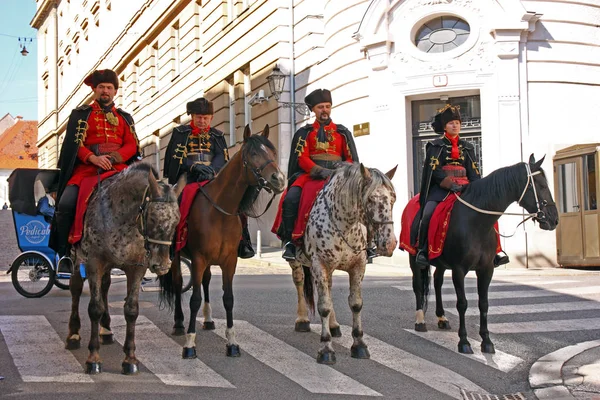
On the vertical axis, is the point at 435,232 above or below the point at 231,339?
above

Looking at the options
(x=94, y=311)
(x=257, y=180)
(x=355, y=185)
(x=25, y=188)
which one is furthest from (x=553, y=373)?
(x=25, y=188)

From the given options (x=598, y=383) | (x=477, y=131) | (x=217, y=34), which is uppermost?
(x=217, y=34)

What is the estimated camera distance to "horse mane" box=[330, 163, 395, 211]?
21.9 ft

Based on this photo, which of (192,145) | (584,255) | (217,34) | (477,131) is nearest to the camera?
(192,145)

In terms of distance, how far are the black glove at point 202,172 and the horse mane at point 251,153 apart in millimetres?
730

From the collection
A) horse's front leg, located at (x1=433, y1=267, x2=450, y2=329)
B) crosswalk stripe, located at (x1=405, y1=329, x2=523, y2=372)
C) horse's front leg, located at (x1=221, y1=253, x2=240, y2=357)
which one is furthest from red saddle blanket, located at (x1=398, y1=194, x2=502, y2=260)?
horse's front leg, located at (x1=221, y1=253, x2=240, y2=357)

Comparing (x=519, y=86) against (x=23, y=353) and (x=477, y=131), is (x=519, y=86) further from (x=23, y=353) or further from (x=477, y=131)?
(x=23, y=353)

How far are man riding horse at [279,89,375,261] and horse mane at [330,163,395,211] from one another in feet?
2.63

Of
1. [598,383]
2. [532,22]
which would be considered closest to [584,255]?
[532,22]

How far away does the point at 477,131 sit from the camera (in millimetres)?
17484

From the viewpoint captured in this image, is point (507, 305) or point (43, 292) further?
point (43, 292)

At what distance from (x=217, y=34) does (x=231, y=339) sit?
22.8 metres

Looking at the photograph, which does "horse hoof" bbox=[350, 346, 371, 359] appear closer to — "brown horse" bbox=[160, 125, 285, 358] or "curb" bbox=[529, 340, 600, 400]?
"brown horse" bbox=[160, 125, 285, 358]

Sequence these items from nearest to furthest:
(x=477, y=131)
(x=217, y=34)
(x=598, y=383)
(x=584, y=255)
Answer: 1. (x=598, y=383)
2. (x=584, y=255)
3. (x=477, y=131)
4. (x=217, y=34)
